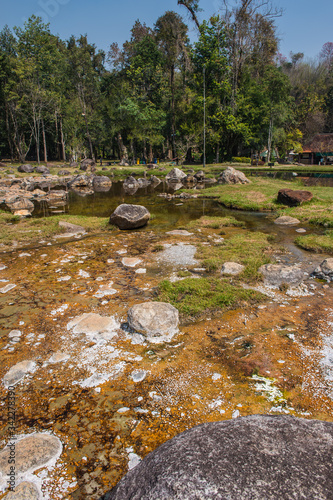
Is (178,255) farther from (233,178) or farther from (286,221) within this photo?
(233,178)

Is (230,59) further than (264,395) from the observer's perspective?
Yes

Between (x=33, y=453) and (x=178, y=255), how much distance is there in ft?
18.1

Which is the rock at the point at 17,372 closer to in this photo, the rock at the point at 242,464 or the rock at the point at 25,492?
the rock at the point at 25,492

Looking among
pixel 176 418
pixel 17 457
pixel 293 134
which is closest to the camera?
pixel 17 457

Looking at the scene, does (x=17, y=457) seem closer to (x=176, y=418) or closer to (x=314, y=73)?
(x=176, y=418)

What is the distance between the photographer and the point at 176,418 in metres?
3.06

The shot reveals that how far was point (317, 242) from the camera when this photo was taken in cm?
859

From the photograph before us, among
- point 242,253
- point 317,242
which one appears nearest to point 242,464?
point 242,253

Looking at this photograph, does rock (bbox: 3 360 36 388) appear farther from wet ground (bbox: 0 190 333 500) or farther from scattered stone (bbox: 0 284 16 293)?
scattered stone (bbox: 0 284 16 293)

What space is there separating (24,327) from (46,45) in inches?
1857

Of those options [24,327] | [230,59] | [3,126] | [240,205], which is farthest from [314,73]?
[24,327]

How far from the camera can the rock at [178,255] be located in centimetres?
726

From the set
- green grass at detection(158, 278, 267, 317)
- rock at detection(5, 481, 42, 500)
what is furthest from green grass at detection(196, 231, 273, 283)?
rock at detection(5, 481, 42, 500)

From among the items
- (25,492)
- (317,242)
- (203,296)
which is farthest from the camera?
(317,242)
